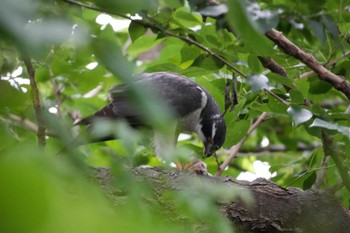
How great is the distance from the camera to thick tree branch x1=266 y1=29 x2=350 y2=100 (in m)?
2.56

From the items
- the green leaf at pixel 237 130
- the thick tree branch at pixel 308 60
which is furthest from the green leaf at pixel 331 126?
the green leaf at pixel 237 130

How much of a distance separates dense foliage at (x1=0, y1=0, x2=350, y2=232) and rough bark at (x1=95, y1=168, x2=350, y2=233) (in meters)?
0.17

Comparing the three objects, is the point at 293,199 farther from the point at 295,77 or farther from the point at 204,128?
the point at 204,128

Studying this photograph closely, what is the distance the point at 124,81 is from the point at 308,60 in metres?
2.11

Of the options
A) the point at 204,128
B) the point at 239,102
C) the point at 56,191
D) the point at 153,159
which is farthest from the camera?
the point at 204,128

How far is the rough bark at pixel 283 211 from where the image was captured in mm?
2271

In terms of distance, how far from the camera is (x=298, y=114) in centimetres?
218

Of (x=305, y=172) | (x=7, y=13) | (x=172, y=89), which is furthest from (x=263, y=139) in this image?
(x=7, y=13)

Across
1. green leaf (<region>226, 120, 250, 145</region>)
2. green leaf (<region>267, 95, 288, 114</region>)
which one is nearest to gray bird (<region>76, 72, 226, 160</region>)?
green leaf (<region>226, 120, 250, 145</region>)

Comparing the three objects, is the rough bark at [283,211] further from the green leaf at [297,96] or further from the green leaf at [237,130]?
the green leaf at [237,130]

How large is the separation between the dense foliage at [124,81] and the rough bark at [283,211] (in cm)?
17

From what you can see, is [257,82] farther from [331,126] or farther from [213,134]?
[213,134]

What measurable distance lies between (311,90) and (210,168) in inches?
29.6

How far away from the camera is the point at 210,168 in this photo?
3252 millimetres
